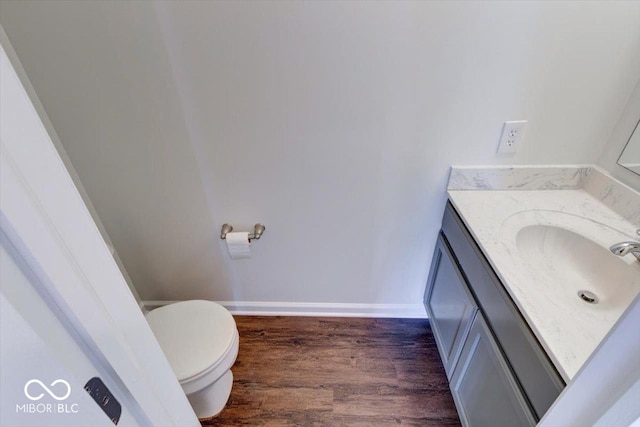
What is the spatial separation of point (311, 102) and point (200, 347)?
1061 millimetres

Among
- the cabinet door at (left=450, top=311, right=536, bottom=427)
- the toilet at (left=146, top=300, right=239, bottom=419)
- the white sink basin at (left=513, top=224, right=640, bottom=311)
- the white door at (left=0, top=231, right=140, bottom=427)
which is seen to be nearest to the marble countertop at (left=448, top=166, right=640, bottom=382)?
the white sink basin at (left=513, top=224, right=640, bottom=311)

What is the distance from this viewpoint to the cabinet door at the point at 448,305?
3.76ft

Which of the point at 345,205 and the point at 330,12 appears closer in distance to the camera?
the point at 330,12

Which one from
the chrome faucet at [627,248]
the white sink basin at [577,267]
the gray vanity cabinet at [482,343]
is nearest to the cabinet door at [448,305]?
the gray vanity cabinet at [482,343]

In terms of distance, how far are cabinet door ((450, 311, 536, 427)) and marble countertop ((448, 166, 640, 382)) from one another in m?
0.20

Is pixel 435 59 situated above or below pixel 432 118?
above

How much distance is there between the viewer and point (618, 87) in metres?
1.08

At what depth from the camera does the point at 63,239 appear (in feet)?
Result: 1.29

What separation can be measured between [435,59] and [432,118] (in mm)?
211

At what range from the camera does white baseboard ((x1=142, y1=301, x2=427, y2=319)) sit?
1.74 metres

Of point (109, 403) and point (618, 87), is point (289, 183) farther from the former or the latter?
point (618, 87)

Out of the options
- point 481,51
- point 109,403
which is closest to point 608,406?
point 109,403

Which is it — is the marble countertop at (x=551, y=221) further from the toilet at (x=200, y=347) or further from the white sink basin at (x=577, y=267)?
the toilet at (x=200, y=347)

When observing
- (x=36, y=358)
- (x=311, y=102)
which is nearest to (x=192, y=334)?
(x=36, y=358)
